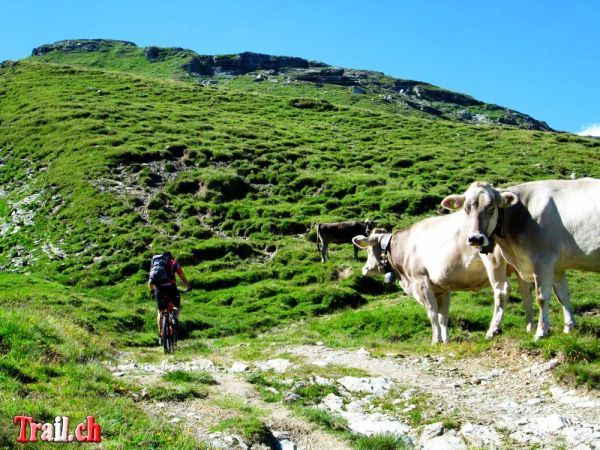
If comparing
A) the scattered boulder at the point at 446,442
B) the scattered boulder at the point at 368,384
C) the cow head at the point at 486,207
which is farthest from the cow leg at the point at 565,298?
the scattered boulder at the point at 446,442

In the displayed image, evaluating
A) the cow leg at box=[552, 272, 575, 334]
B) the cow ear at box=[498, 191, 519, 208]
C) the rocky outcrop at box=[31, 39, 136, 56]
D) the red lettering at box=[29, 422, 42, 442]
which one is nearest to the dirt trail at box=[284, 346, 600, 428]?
the cow leg at box=[552, 272, 575, 334]

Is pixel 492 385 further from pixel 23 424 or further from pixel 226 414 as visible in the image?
pixel 23 424

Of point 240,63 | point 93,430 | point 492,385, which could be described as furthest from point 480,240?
point 240,63

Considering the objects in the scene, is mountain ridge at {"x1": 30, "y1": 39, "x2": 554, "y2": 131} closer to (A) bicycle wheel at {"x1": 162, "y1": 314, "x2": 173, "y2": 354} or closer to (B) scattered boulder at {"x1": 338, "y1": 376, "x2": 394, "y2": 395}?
(A) bicycle wheel at {"x1": 162, "y1": 314, "x2": 173, "y2": 354}

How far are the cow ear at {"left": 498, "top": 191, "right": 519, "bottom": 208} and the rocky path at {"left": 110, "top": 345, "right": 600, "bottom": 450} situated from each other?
2588 mm

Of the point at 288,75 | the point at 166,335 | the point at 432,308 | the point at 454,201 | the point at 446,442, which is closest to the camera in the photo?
the point at 446,442

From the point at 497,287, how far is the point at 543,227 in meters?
2.63

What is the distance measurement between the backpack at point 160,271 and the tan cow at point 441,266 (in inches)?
230

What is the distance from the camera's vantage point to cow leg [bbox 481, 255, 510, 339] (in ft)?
40.8

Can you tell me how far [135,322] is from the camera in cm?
2303

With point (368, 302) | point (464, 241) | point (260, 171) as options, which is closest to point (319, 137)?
point (260, 171)

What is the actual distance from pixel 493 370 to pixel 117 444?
6510mm

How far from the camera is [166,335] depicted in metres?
16.0

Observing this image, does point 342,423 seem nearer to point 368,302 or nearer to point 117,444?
point 117,444
